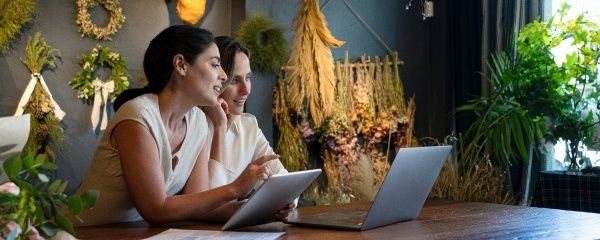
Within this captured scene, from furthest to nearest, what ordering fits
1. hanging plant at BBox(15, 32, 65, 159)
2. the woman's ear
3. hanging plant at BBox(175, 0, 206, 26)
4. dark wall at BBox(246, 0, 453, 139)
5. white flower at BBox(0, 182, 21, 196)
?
1. dark wall at BBox(246, 0, 453, 139)
2. hanging plant at BBox(175, 0, 206, 26)
3. hanging plant at BBox(15, 32, 65, 159)
4. the woman's ear
5. white flower at BBox(0, 182, 21, 196)

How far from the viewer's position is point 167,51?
2.61 m

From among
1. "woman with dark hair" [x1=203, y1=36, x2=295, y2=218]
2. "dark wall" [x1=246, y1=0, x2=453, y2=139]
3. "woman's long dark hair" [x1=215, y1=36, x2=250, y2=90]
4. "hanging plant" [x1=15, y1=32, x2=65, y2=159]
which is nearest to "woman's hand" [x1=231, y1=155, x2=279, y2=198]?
"woman with dark hair" [x1=203, y1=36, x2=295, y2=218]

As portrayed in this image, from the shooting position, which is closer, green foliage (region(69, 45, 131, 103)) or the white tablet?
the white tablet

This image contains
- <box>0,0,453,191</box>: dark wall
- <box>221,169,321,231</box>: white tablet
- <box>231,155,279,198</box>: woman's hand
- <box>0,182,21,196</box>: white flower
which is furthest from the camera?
<box>0,0,453,191</box>: dark wall

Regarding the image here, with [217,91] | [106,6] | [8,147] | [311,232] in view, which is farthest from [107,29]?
[8,147]

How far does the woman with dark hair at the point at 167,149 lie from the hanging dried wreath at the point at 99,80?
66.0 inches

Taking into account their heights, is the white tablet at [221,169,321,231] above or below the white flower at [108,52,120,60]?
below

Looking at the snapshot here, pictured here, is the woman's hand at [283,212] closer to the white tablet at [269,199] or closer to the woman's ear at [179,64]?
the white tablet at [269,199]

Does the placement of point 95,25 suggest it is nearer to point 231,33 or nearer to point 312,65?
point 231,33

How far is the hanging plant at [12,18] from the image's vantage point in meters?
3.96

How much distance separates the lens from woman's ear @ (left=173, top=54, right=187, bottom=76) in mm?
2580

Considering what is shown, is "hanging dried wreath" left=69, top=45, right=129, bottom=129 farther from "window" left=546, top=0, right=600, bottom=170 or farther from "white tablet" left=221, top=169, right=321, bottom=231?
"window" left=546, top=0, right=600, bottom=170

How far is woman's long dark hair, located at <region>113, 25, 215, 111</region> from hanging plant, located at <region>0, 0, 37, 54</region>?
1607mm

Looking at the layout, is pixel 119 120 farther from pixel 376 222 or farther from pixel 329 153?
pixel 329 153
